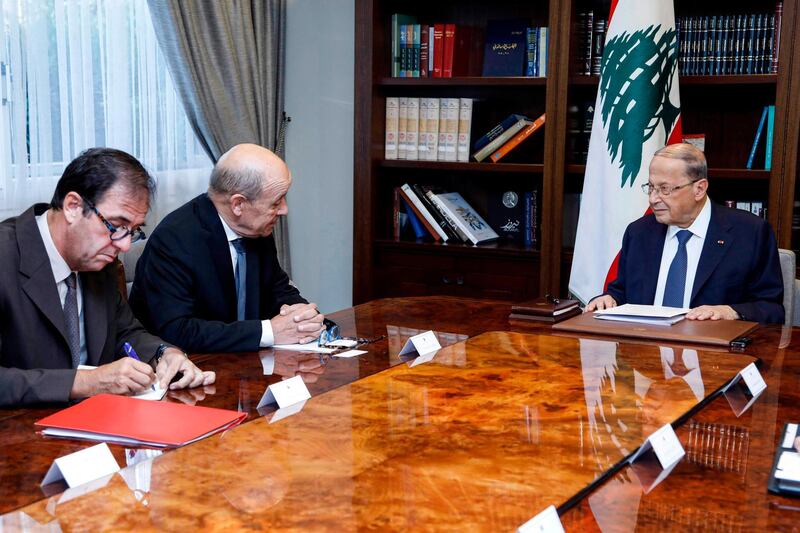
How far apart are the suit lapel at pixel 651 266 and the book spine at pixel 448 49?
1751 mm

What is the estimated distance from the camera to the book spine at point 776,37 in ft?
13.3

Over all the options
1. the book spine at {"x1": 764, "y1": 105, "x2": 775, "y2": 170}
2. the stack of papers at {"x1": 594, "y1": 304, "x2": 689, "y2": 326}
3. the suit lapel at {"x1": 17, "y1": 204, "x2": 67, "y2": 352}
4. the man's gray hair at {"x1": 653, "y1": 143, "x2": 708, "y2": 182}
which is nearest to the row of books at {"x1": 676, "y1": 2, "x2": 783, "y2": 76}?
the book spine at {"x1": 764, "y1": 105, "x2": 775, "y2": 170}

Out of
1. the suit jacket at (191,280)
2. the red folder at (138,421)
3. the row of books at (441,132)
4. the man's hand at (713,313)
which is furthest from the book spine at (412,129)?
the red folder at (138,421)

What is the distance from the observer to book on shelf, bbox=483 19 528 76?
4.64 m

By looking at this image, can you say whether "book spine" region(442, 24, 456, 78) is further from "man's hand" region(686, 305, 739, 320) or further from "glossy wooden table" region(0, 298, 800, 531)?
"glossy wooden table" region(0, 298, 800, 531)

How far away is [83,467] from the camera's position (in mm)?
1474

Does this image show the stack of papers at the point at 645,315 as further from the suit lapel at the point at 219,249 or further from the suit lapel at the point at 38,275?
the suit lapel at the point at 38,275

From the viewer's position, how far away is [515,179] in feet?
16.3

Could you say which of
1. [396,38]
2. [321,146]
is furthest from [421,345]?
[321,146]

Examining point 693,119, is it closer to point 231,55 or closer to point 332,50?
point 332,50

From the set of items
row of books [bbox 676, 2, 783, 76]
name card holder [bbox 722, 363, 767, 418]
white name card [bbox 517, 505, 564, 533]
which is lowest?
name card holder [bbox 722, 363, 767, 418]

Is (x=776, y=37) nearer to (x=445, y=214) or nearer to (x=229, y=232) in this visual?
(x=445, y=214)

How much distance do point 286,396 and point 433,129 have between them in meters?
3.08

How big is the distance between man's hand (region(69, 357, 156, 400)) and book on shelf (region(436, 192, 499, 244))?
297 centimetres
